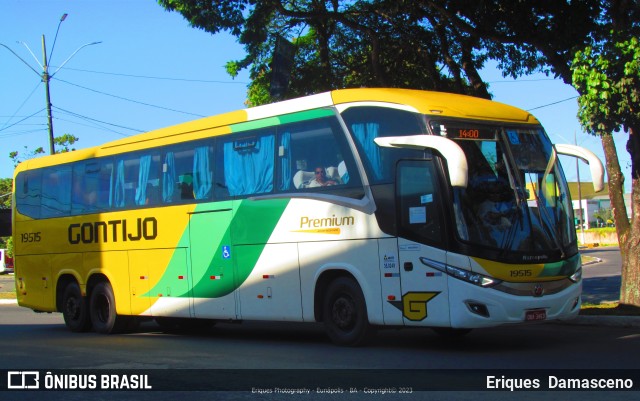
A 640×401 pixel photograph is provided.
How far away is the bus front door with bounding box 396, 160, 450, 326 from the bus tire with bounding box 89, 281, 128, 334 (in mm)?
7525

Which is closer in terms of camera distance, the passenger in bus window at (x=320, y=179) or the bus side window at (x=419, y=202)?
the bus side window at (x=419, y=202)

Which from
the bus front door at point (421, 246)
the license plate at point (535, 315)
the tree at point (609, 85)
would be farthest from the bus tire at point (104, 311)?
the tree at point (609, 85)

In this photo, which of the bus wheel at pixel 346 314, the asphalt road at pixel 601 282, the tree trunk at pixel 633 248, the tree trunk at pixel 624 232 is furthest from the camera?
the asphalt road at pixel 601 282

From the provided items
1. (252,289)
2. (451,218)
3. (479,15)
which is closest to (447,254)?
(451,218)

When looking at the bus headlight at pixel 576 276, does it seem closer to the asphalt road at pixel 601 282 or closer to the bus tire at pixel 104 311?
the asphalt road at pixel 601 282

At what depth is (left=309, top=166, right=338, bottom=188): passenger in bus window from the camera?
12.0m

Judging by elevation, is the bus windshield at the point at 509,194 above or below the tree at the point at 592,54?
below

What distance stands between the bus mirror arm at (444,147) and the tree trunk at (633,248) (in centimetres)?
567

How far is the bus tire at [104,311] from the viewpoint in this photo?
16.2 m

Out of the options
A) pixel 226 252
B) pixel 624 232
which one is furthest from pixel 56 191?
pixel 624 232

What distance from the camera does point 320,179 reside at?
12.2 m

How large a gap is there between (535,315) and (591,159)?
2728 mm

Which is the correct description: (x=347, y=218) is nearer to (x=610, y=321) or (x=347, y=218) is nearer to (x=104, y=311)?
(x=610, y=321)

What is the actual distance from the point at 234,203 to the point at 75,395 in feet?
19.6
